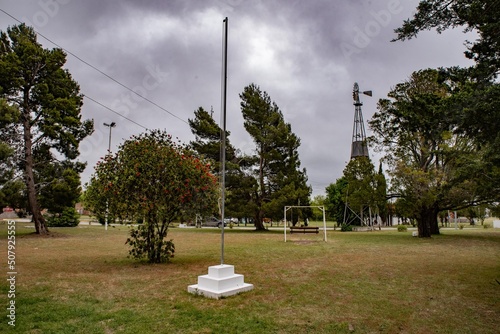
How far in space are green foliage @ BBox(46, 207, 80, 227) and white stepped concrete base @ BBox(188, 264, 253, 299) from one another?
28.9 m

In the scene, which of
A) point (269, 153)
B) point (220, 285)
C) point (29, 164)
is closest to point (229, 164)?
point (269, 153)

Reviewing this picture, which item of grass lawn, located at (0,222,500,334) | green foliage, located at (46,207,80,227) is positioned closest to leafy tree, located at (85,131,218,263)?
grass lawn, located at (0,222,500,334)

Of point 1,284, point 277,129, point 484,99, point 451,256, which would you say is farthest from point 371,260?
point 277,129

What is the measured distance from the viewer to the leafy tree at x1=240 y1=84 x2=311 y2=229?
1062 inches

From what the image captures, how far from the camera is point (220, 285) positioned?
586 cm

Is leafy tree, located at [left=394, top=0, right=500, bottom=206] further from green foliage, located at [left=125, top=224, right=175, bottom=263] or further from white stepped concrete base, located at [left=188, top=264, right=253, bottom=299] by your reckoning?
green foliage, located at [left=125, top=224, right=175, bottom=263]

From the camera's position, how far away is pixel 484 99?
5660mm

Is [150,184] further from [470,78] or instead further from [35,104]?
[35,104]

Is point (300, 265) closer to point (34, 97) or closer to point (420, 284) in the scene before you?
point (420, 284)

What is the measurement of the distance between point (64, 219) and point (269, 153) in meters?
20.0

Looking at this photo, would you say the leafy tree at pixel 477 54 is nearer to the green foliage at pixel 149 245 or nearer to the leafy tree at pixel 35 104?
the green foliage at pixel 149 245

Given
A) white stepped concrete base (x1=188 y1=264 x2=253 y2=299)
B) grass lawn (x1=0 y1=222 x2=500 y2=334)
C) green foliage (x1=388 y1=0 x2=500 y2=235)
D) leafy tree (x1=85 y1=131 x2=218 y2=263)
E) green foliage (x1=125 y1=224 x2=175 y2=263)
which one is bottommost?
grass lawn (x1=0 y1=222 x2=500 y2=334)

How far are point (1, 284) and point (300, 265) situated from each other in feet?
22.5

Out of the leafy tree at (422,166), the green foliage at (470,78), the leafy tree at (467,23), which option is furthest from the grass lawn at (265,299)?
the leafy tree at (422,166)
